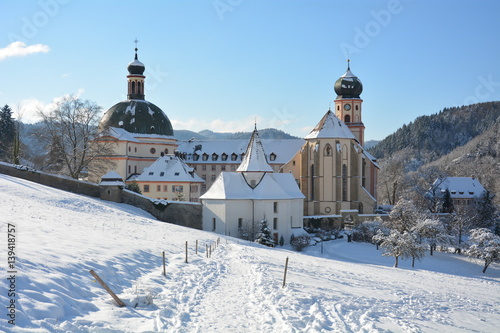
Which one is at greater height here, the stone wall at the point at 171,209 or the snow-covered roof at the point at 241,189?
the snow-covered roof at the point at 241,189

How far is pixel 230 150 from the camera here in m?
75.8

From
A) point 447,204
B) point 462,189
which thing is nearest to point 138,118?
point 447,204

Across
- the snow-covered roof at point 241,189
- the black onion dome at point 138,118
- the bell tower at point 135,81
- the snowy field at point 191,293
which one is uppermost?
the bell tower at point 135,81

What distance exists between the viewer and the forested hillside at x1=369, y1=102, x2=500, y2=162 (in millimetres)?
155250

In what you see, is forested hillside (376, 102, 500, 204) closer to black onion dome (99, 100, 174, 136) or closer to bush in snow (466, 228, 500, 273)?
black onion dome (99, 100, 174, 136)

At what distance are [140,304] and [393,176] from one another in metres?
72.8

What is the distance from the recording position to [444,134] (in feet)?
525

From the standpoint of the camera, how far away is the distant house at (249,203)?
144 feet

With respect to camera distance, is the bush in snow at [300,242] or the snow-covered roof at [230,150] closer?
the bush in snow at [300,242]

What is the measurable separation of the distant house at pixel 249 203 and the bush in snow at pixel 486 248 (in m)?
14.1

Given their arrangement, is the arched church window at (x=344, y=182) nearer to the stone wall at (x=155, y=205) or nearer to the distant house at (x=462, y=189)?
the stone wall at (x=155, y=205)

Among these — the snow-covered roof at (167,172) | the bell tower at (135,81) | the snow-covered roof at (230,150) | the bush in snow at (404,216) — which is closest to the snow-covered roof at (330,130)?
the bush in snow at (404,216)

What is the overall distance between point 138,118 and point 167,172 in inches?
420

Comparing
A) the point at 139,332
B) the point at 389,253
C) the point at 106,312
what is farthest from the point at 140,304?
the point at 389,253
